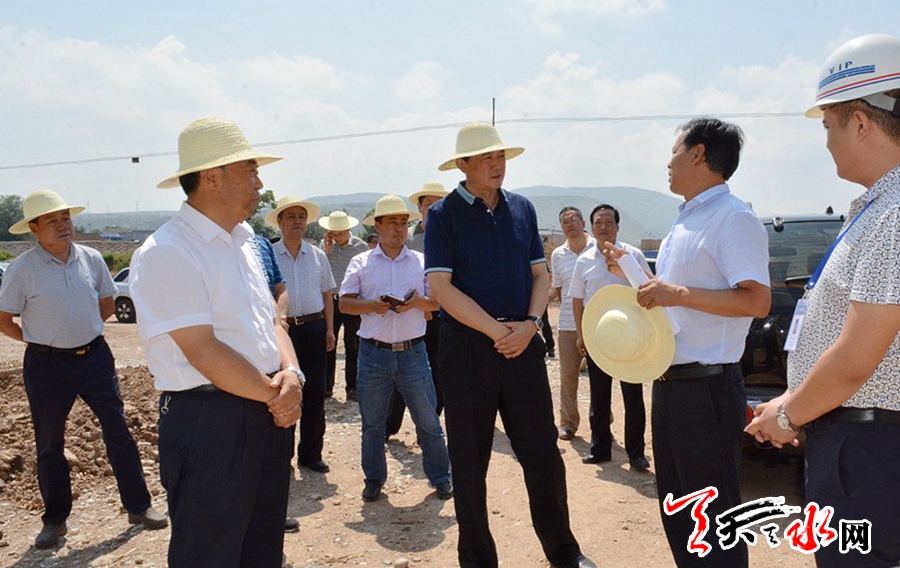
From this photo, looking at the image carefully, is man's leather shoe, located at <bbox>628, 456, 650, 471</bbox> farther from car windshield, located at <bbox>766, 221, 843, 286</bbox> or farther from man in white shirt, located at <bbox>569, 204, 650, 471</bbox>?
car windshield, located at <bbox>766, 221, 843, 286</bbox>

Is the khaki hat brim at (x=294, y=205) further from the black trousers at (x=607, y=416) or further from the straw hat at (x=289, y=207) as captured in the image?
the black trousers at (x=607, y=416)

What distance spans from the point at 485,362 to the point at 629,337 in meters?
0.88

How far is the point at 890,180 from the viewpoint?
2.01 m

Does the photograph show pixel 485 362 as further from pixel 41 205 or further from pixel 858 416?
pixel 41 205

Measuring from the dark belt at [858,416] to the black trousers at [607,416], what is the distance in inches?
142

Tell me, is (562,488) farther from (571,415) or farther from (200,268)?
(571,415)

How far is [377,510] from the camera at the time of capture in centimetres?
502

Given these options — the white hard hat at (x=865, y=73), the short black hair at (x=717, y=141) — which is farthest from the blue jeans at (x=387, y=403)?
the white hard hat at (x=865, y=73)

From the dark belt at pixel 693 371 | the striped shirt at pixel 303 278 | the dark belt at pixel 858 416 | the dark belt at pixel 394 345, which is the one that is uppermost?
the striped shirt at pixel 303 278

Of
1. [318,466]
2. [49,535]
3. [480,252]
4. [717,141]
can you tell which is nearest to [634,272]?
[717,141]

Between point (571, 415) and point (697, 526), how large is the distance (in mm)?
3670

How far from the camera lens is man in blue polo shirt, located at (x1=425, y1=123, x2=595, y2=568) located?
3682 mm

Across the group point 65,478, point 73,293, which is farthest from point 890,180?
point 65,478

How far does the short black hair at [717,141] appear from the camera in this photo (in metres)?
3.08
